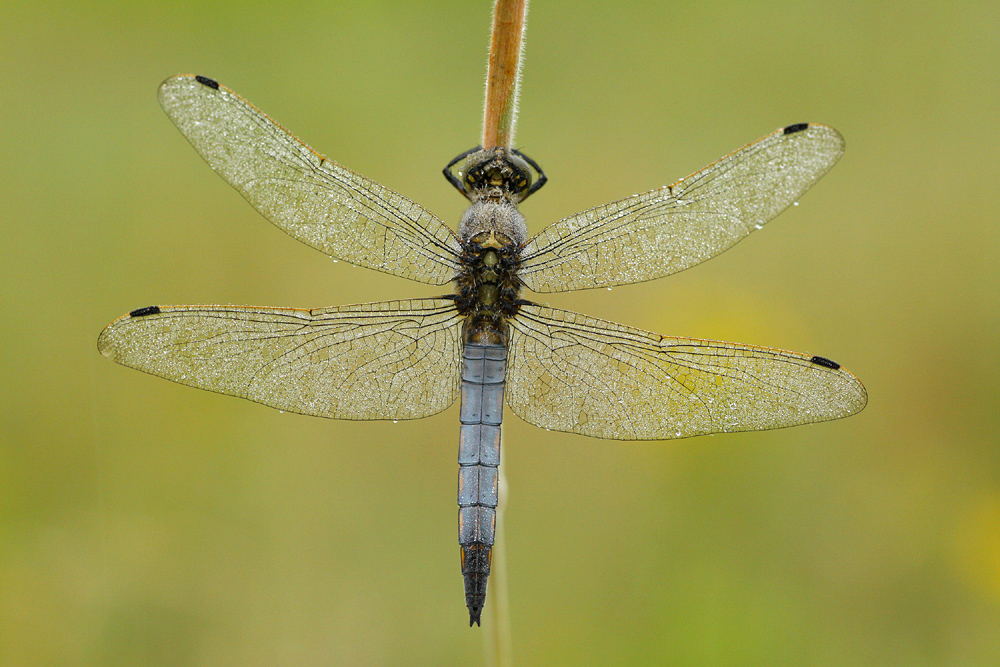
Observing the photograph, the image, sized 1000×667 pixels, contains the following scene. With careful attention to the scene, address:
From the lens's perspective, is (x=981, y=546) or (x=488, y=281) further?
(x=981, y=546)

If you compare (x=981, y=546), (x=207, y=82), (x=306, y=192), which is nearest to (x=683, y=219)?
(x=306, y=192)

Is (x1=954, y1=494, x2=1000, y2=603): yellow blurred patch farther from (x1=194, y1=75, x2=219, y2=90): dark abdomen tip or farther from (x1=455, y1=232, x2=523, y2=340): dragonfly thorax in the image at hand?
(x1=194, y1=75, x2=219, y2=90): dark abdomen tip

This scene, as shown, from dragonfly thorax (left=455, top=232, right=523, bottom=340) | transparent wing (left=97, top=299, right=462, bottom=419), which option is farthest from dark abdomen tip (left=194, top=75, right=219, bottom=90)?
dragonfly thorax (left=455, top=232, right=523, bottom=340)

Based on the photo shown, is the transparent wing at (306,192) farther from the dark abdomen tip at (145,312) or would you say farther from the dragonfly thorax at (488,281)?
the dark abdomen tip at (145,312)

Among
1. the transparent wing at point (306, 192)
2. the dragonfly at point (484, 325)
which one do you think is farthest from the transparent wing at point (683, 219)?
the transparent wing at point (306, 192)

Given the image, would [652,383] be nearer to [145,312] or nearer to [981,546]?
[145,312]
